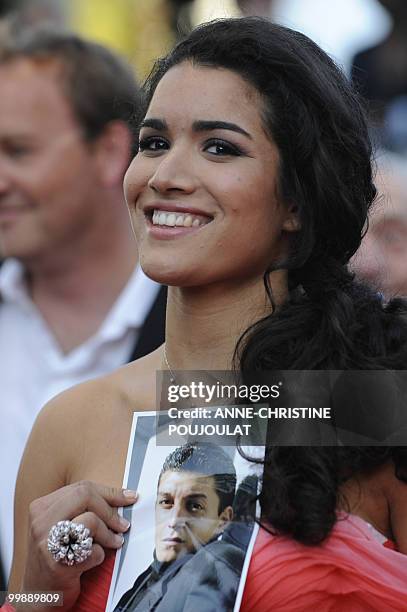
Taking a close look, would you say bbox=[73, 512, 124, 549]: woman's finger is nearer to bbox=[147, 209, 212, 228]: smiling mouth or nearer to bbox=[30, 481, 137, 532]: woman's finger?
bbox=[30, 481, 137, 532]: woman's finger

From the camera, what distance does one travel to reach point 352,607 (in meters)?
2.86

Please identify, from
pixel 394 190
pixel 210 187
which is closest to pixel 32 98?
pixel 394 190

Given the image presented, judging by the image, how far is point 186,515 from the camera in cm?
291

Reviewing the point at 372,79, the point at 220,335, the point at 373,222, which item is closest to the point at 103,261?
the point at 373,222

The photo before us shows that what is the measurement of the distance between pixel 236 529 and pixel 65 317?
2.89 meters

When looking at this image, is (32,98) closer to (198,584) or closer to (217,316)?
(217,316)

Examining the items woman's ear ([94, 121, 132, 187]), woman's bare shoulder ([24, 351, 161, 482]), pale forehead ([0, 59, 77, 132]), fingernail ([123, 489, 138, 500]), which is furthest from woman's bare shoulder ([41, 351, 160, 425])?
pale forehead ([0, 59, 77, 132])

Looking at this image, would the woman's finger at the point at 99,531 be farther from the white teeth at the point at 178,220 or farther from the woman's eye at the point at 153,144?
the woman's eye at the point at 153,144

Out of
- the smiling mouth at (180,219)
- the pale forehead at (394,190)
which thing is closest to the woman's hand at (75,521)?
the smiling mouth at (180,219)

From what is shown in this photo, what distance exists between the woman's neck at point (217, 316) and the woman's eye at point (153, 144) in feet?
1.13

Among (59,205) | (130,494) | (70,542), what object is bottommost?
(70,542)

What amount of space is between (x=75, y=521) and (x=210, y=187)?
814mm

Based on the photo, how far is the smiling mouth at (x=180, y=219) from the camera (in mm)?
3045

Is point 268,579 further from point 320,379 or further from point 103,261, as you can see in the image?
point 103,261
